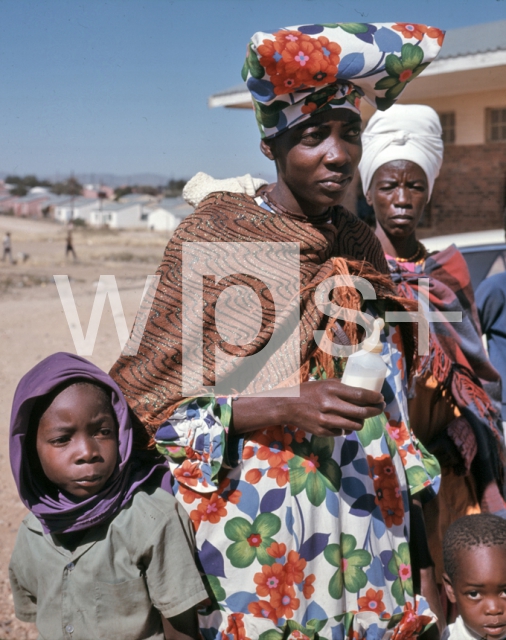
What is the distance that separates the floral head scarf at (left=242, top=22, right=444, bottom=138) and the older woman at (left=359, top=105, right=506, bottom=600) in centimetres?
97

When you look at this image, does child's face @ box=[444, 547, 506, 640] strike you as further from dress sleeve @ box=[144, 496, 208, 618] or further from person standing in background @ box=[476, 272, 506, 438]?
person standing in background @ box=[476, 272, 506, 438]

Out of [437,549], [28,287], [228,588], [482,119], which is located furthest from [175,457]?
[28,287]

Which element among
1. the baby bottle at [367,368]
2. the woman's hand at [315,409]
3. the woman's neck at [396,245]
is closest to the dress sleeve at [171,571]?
the woman's hand at [315,409]

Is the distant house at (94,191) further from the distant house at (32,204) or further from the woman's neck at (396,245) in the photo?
the woman's neck at (396,245)

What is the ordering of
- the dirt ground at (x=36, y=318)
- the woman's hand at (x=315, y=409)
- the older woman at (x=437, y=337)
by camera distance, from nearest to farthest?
the woman's hand at (x=315, y=409), the older woman at (x=437, y=337), the dirt ground at (x=36, y=318)

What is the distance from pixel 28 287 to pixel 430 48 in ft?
61.4

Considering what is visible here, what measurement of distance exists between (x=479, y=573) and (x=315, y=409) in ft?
3.07

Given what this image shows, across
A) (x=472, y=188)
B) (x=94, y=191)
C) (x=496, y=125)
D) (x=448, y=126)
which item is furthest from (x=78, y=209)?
(x=496, y=125)

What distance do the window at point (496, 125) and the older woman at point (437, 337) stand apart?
10.4 meters

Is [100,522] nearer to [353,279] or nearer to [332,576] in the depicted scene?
[332,576]

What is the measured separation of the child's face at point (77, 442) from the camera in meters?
1.82

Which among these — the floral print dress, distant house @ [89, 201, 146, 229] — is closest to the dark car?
the floral print dress

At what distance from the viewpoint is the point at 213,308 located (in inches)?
73.9

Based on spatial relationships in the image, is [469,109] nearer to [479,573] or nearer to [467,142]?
[467,142]
